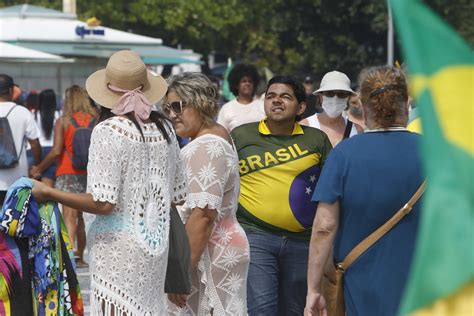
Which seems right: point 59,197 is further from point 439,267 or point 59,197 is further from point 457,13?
point 457,13

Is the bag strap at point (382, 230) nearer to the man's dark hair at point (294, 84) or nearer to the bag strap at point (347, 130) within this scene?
the man's dark hair at point (294, 84)

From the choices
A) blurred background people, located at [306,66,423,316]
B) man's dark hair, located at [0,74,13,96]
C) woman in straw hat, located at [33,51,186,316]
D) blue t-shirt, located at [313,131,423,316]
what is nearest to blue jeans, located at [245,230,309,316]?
woman in straw hat, located at [33,51,186,316]

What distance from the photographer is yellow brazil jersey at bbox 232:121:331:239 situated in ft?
21.8

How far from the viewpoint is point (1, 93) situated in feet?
36.7

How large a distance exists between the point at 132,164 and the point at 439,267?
3287 millimetres

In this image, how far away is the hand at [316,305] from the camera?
200 inches

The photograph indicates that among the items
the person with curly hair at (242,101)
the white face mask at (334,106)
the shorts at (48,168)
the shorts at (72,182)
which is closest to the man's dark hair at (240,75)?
the person with curly hair at (242,101)

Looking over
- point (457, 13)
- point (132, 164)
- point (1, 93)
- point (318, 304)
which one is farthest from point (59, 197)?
point (457, 13)

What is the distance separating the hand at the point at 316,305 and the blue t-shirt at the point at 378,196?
0.21 m

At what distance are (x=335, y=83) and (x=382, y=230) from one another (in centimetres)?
370

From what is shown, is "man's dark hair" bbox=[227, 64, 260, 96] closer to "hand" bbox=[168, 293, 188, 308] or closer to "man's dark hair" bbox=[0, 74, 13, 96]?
"man's dark hair" bbox=[0, 74, 13, 96]

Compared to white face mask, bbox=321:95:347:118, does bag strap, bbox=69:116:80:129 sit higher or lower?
lower

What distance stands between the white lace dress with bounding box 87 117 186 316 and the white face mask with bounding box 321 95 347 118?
3.09 metres

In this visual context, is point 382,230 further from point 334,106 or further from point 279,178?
point 334,106
